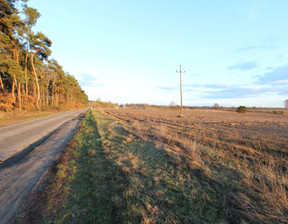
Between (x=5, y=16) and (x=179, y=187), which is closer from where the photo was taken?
(x=179, y=187)

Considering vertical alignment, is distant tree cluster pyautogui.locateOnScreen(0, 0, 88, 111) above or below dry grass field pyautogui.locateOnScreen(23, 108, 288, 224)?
above

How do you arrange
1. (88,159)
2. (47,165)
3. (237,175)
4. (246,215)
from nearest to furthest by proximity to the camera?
1. (246,215)
2. (237,175)
3. (47,165)
4. (88,159)

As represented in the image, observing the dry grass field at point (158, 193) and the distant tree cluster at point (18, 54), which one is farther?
the distant tree cluster at point (18, 54)

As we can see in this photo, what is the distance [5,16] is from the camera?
1550 cm

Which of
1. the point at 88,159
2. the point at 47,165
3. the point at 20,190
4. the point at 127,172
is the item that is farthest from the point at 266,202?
the point at 47,165

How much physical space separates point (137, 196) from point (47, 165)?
3798mm

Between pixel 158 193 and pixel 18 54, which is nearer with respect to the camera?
pixel 158 193

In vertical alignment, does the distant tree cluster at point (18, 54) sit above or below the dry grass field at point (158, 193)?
above

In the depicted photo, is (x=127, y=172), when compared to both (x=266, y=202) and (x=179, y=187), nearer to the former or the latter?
(x=179, y=187)

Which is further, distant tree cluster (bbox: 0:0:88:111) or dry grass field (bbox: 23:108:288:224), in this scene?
A: distant tree cluster (bbox: 0:0:88:111)

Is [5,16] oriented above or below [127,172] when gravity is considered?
above

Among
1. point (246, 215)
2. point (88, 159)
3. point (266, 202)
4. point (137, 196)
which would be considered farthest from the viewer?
point (88, 159)

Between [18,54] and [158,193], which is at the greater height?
[18,54]

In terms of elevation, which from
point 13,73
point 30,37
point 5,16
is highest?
point 30,37
